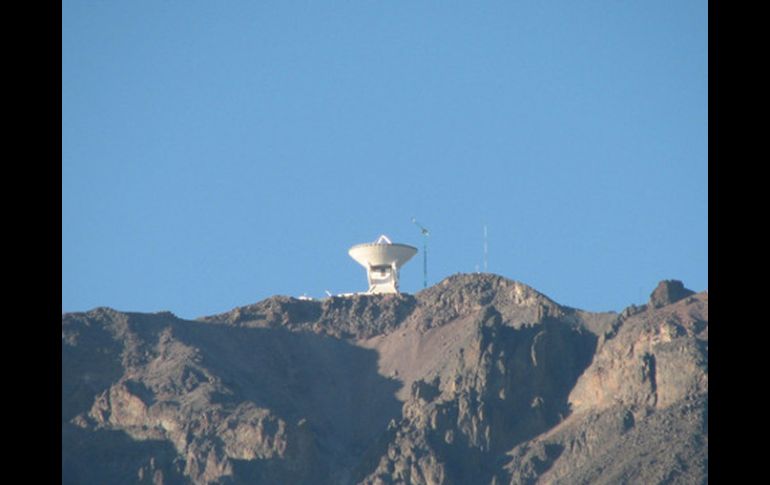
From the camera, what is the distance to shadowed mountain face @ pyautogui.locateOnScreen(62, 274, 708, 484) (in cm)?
14438

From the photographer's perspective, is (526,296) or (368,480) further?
(526,296)

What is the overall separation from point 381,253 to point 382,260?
370cm

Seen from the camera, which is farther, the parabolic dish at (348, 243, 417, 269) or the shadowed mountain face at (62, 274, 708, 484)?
the parabolic dish at (348, 243, 417, 269)

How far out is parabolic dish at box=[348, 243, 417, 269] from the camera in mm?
175750

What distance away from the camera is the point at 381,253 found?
177750mm

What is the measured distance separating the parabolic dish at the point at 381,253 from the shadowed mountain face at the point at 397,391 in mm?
6820

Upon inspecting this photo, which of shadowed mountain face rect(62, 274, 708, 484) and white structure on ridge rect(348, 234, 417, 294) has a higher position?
white structure on ridge rect(348, 234, 417, 294)

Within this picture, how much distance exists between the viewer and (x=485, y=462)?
488 feet

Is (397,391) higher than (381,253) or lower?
lower
